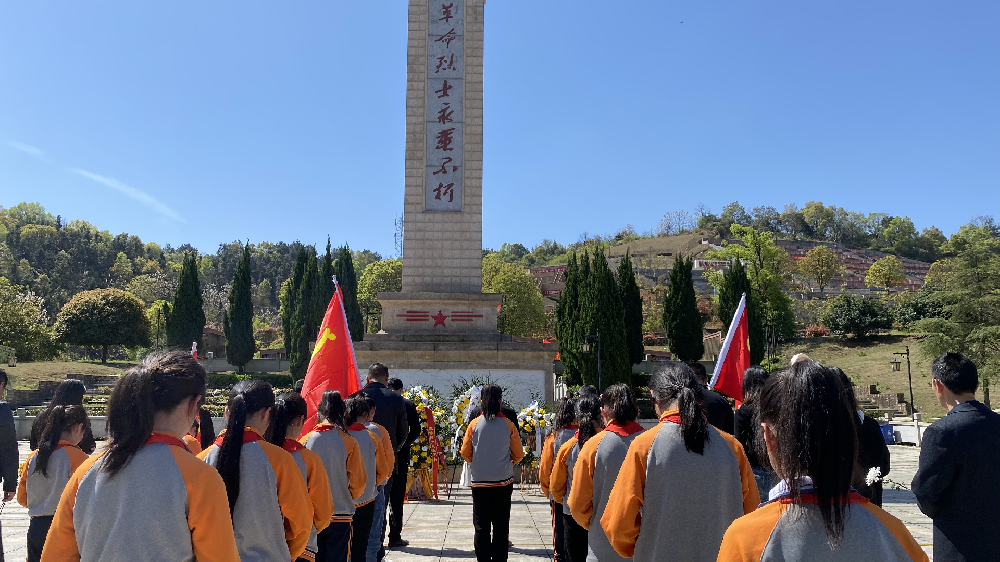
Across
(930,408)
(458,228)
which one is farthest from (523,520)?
(930,408)

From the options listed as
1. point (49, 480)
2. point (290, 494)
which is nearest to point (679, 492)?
point (290, 494)

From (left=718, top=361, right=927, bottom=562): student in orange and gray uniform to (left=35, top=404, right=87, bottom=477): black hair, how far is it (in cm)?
408

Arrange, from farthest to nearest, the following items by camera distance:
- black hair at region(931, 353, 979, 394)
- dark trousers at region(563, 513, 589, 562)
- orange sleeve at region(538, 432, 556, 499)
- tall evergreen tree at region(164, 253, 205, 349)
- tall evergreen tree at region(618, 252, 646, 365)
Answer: tall evergreen tree at region(164, 253, 205, 349) < tall evergreen tree at region(618, 252, 646, 365) < orange sleeve at region(538, 432, 556, 499) < dark trousers at region(563, 513, 589, 562) < black hair at region(931, 353, 979, 394)

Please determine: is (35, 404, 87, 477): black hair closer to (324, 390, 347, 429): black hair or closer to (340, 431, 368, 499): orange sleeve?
(324, 390, 347, 429): black hair

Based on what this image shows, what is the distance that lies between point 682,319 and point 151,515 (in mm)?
35678

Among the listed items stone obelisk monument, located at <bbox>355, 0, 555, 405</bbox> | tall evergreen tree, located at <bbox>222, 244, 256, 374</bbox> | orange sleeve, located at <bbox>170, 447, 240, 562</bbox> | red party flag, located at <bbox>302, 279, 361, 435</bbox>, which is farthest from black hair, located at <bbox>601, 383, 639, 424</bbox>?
tall evergreen tree, located at <bbox>222, 244, 256, 374</bbox>

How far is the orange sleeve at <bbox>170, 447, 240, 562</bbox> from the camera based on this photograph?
218 centimetres

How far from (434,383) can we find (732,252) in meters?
33.9

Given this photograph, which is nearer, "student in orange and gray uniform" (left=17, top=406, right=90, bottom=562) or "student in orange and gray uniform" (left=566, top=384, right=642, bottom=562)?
"student in orange and gray uniform" (left=566, top=384, right=642, bottom=562)

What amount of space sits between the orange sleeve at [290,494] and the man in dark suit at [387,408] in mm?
3563

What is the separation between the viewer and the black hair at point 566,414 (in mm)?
5445

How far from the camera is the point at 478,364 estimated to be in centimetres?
1429

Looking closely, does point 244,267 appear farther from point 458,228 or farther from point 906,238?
point 906,238

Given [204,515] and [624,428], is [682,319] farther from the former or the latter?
[204,515]
